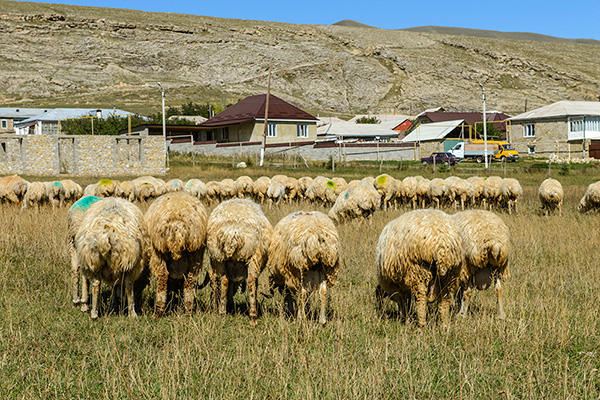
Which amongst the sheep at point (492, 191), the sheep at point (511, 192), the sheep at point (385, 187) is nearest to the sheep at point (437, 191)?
the sheep at point (492, 191)

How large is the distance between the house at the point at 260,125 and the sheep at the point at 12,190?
114 ft

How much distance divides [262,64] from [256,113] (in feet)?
238

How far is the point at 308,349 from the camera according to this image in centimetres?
553

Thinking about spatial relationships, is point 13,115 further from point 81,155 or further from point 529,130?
point 529,130

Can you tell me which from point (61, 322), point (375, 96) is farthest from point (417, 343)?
point (375, 96)

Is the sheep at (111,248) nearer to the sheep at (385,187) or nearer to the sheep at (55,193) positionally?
the sheep at (55,193)

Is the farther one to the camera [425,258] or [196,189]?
[196,189]

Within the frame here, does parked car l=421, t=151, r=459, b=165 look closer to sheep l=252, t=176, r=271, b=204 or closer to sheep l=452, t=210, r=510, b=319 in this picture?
sheep l=252, t=176, r=271, b=204

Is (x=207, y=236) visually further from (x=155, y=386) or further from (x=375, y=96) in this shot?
A: (x=375, y=96)

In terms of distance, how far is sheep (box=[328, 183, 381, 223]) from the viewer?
547 inches

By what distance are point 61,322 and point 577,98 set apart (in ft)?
391

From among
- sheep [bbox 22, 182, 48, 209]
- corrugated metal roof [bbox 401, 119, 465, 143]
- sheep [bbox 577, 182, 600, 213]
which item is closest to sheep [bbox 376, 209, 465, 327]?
sheep [bbox 577, 182, 600, 213]

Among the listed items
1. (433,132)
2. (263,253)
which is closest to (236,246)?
(263,253)

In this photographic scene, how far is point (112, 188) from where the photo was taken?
56.4 ft
